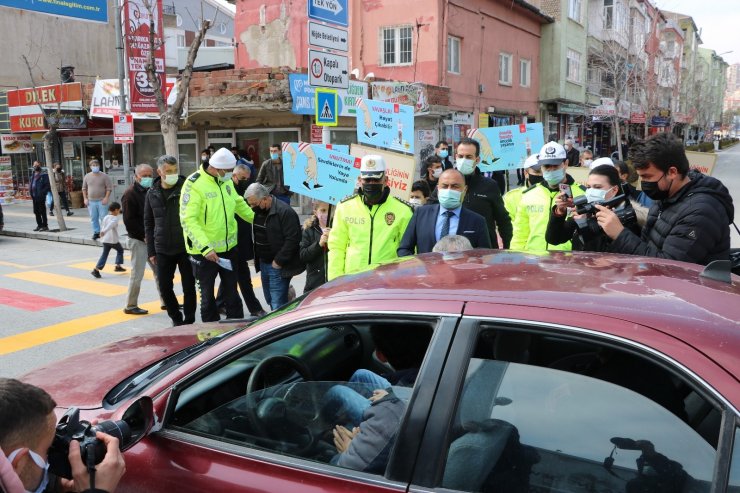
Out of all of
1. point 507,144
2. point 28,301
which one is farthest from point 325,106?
point 28,301

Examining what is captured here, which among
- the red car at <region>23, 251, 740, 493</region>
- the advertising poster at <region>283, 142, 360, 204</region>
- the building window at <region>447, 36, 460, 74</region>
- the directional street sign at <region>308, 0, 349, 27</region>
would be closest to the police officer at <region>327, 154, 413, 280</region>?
the advertising poster at <region>283, 142, 360, 204</region>

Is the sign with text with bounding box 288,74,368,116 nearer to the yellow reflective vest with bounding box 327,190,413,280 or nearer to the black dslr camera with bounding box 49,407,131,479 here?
the yellow reflective vest with bounding box 327,190,413,280

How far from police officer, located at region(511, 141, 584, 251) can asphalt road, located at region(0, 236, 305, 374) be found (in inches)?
163

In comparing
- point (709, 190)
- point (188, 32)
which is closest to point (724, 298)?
point (709, 190)

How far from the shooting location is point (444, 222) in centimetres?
488

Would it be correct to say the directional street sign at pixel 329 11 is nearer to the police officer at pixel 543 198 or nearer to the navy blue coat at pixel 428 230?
the police officer at pixel 543 198

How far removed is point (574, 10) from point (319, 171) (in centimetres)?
2707

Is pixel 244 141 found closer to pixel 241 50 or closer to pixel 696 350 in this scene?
pixel 241 50

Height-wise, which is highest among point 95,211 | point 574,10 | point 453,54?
point 574,10

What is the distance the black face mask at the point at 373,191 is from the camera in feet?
16.7

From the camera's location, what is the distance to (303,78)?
1499 cm

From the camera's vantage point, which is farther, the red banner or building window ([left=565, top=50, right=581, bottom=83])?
building window ([left=565, top=50, right=581, bottom=83])

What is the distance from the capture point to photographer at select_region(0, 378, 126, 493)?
1.67 metres

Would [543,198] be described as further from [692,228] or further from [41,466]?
[41,466]
